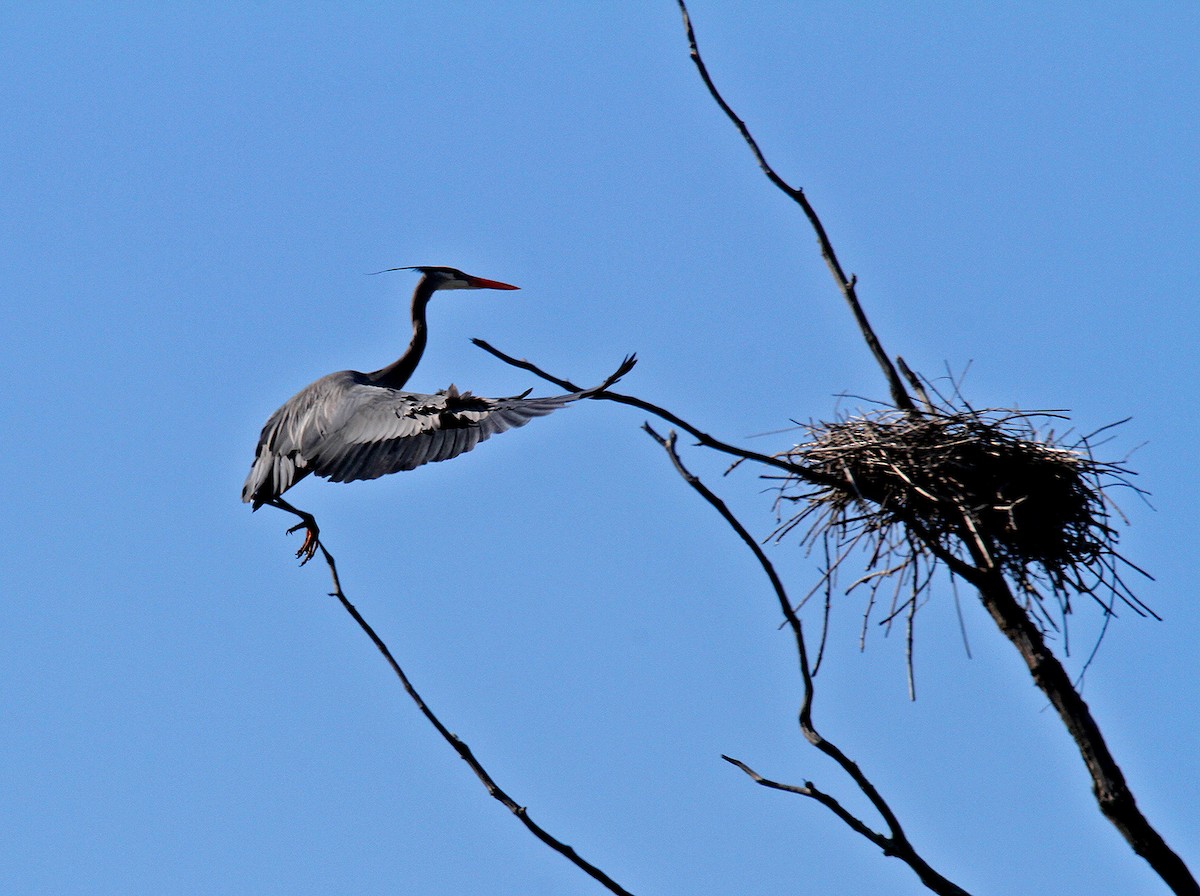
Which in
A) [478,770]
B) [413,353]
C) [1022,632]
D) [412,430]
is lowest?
[478,770]

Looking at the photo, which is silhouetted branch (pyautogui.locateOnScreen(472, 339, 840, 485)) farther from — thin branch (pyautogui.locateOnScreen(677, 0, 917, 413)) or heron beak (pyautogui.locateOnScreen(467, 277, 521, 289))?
heron beak (pyautogui.locateOnScreen(467, 277, 521, 289))

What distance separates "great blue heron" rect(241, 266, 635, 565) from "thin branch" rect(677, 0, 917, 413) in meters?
1.10

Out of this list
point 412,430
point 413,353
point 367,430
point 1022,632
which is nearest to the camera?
point 1022,632

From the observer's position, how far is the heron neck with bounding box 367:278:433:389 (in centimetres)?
941

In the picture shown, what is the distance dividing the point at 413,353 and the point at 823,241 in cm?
495

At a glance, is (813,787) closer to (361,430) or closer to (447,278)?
(361,430)

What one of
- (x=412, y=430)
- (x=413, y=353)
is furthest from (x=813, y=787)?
(x=413, y=353)

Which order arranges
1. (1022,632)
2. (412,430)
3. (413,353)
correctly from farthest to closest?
(413,353)
(412,430)
(1022,632)

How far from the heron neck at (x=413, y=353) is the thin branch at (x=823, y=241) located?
14.4ft

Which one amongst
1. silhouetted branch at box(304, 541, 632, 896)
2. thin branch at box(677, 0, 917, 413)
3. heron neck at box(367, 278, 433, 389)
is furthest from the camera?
heron neck at box(367, 278, 433, 389)

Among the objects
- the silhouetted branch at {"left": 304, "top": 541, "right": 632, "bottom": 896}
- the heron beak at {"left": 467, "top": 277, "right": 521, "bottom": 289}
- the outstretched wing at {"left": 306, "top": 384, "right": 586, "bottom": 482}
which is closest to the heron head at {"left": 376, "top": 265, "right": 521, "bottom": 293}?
the heron beak at {"left": 467, "top": 277, "right": 521, "bottom": 289}

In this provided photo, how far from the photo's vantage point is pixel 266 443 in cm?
806

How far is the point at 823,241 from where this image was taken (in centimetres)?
525

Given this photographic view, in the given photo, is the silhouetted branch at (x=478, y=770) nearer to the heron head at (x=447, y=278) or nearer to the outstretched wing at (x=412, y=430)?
the outstretched wing at (x=412, y=430)
